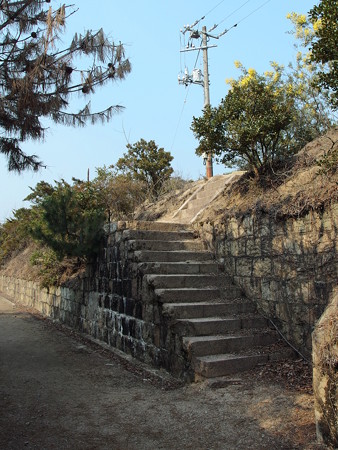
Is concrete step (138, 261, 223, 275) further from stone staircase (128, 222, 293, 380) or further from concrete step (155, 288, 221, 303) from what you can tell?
concrete step (155, 288, 221, 303)

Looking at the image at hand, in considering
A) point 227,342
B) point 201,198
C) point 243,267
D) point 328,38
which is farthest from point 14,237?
point 328,38

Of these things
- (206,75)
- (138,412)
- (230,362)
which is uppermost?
(206,75)

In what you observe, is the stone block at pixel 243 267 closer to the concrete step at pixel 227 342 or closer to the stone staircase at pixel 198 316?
the stone staircase at pixel 198 316

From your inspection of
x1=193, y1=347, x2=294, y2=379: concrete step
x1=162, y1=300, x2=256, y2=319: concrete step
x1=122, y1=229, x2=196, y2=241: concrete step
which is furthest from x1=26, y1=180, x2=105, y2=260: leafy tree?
x1=193, y1=347, x2=294, y2=379: concrete step

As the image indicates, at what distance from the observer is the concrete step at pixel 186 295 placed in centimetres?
553

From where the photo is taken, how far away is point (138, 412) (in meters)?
4.00

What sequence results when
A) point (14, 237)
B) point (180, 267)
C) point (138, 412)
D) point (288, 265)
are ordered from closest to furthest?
point (138, 412), point (288, 265), point (180, 267), point (14, 237)

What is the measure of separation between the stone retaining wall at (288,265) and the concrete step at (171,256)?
22.4 inches

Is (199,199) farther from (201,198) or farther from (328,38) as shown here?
(328,38)

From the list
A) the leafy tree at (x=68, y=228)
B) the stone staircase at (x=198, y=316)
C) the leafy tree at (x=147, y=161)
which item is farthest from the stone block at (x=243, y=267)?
the leafy tree at (x=147, y=161)

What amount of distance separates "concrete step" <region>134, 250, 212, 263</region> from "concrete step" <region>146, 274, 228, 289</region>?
522mm

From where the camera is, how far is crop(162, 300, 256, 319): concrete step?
5.25 meters

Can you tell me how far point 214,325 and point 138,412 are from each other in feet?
5.14

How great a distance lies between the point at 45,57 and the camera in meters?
5.09
